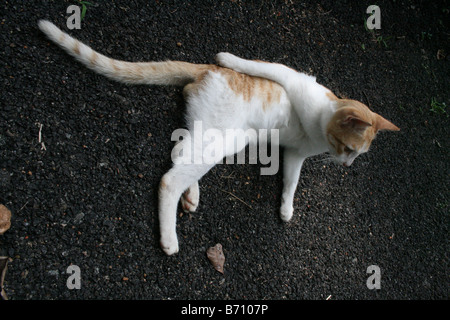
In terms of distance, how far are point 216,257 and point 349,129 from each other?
1.06m

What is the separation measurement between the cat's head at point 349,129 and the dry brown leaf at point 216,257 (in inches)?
36.0

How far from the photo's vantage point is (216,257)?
6.89 ft

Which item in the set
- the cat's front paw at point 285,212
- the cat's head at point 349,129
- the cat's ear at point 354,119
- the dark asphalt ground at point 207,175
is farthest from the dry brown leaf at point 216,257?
the cat's ear at point 354,119

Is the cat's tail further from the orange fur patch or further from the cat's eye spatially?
the cat's eye

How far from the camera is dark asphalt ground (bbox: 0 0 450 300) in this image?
1.78 metres

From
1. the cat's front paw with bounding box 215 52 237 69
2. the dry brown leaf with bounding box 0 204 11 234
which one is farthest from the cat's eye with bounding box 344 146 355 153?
the dry brown leaf with bounding box 0 204 11 234

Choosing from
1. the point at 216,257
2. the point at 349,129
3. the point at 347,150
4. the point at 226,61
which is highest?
the point at 226,61

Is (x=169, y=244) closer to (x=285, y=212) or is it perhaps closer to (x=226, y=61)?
(x=285, y=212)

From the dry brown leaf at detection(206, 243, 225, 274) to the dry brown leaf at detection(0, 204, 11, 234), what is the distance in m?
1.02

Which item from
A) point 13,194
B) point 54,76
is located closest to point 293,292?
point 13,194

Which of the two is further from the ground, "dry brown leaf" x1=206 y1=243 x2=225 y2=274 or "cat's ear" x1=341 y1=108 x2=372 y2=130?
"cat's ear" x1=341 y1=108 x2=372 y2=130

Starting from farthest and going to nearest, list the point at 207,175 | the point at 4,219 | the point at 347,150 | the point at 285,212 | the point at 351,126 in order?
1. the point at 285,212
2. the point at 207,175
3. the point at 347,150
4. the point at 351,126
5. the point at 4,219

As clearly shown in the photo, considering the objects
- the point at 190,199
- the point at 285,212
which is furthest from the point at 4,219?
the point at 285,212

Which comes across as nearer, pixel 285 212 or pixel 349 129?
pixel 349 129
